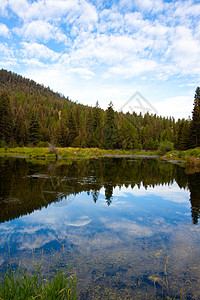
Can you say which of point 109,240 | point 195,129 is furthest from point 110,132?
point 109,240

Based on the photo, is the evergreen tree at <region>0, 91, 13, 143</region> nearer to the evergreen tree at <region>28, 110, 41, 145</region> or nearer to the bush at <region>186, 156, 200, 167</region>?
the evergreen tree at <region>28, 110, 41, 145</region>

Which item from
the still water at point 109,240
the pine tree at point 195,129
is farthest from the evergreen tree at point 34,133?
the still water at point 109,240

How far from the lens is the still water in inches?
149

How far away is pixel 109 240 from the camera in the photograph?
18.3 feet

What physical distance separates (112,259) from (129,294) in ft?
3.82

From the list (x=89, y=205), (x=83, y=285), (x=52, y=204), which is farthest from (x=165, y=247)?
(x=52, y=204)

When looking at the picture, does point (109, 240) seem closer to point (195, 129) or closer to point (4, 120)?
point (195, 129)

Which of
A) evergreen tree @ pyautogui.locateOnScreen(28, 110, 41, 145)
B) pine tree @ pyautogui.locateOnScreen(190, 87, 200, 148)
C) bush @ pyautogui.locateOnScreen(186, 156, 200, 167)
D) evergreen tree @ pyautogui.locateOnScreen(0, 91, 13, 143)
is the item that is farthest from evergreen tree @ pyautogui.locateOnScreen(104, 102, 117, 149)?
bush @ pyautogui.locateOnScreen(186, 156, 200, 167)

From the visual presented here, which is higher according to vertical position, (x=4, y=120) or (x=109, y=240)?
(x=4, y=120)

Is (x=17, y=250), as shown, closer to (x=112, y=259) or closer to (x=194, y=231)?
(x=112, y=259)

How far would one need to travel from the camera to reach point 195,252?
5008 millimetres

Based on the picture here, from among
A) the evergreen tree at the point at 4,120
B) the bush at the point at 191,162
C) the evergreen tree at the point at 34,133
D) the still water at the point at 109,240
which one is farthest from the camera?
the evergreen tree at the point at 34,133

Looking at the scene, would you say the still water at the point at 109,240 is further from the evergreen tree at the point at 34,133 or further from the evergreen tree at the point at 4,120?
the evergreen tree at the point at 34,133

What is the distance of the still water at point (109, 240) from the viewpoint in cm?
379
